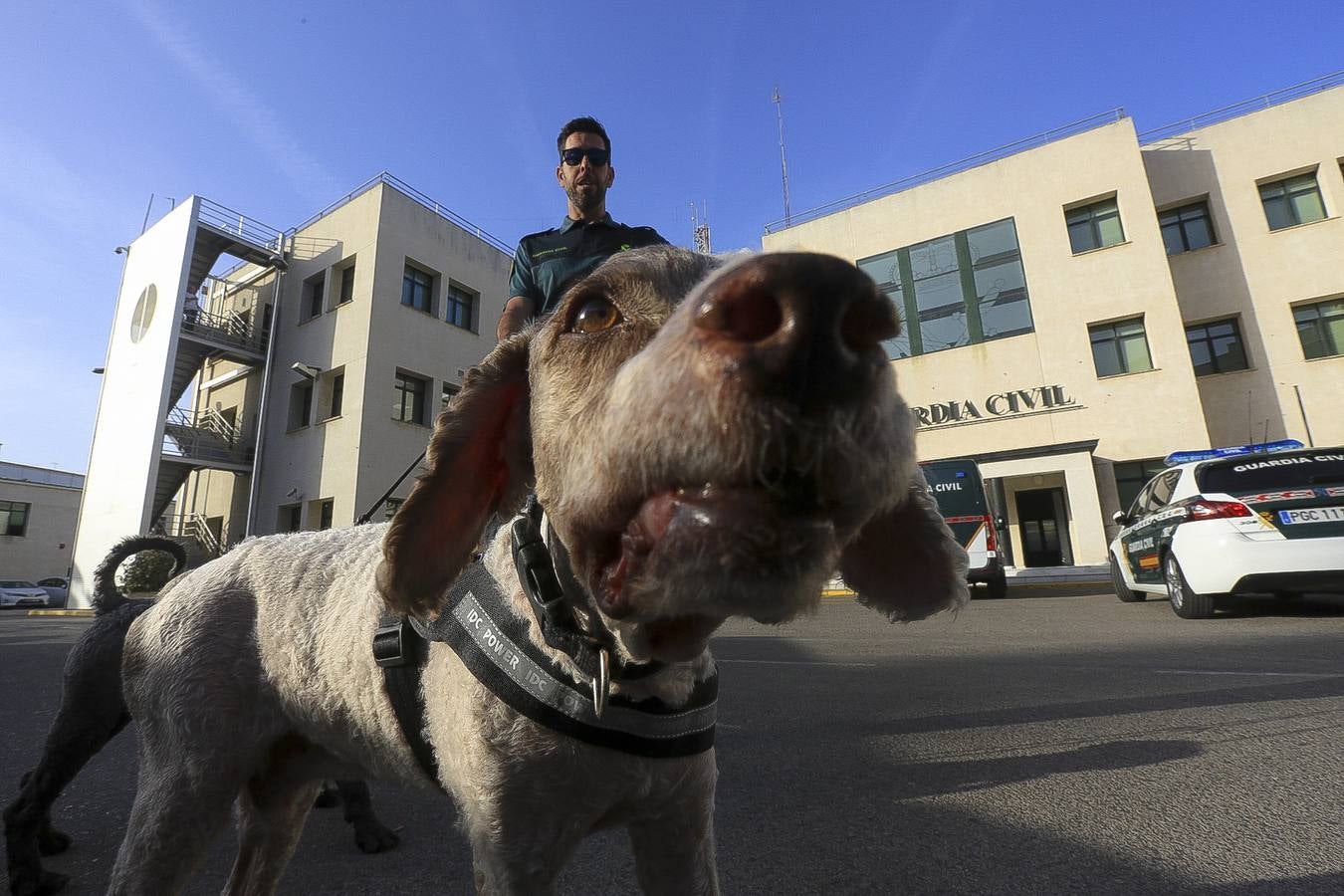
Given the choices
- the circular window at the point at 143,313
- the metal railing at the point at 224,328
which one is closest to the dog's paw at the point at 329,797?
the metal railing at the point at 224,328

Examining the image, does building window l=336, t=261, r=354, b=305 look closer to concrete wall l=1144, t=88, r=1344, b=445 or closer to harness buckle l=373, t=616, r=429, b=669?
harness buckle l=373, t=616, r=429, b=669

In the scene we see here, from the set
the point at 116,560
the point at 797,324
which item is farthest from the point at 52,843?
the point at 797,324

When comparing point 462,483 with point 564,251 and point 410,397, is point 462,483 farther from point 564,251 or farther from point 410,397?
point 410,397

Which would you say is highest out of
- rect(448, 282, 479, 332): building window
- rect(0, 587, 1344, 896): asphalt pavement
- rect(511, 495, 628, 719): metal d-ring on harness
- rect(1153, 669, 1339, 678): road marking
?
rect(448, 282, 479, 332): building window

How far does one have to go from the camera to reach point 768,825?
92.4 inches

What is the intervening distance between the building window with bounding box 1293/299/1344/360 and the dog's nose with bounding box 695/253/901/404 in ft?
72.6

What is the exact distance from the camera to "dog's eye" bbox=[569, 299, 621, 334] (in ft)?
3.94

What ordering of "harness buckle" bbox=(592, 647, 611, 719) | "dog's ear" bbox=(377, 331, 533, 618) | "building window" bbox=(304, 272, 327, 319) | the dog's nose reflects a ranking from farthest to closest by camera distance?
"building window" bbox=(304, 272, 327, 319), "dog's ear" bbox=(377, 331, 533, 618), "harness buckle" bbox=(592, 647, 611, 719), the dog's nose

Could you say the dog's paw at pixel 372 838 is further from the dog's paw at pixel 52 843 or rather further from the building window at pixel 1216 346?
the building window at pixel 1216 346

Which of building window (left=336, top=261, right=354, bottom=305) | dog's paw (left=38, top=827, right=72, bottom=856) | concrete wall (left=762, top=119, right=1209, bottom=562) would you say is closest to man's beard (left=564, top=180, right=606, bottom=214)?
dog's paw (left=38, top=827, right=72, bottom=856)

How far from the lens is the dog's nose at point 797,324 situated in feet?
2.37

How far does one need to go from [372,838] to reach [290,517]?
18.3 metres

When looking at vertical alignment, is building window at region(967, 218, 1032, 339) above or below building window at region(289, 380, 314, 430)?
above

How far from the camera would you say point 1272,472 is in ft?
20.5
